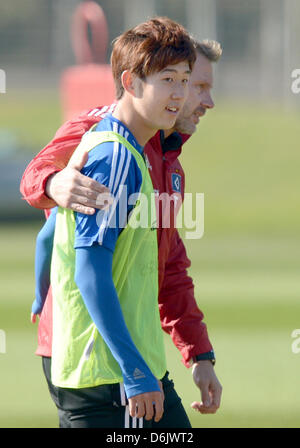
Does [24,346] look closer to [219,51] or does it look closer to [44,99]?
[219,51]

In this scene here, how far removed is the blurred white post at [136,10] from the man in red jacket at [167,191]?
37237 millimetres

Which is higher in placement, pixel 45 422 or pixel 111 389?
pixel 111 389

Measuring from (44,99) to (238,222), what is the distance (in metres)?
16.1

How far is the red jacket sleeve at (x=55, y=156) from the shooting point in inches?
159

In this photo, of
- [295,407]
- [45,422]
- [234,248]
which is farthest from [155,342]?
[234,248]

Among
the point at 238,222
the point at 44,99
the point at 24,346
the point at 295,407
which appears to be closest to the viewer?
the point at 295,407

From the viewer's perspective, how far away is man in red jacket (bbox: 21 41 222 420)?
3.77 m

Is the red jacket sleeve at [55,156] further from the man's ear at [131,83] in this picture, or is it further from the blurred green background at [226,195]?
the blurred green background at [226,195]

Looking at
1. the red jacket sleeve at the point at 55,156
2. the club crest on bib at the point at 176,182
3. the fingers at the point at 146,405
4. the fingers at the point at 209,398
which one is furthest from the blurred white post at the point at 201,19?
the fingers at the point at 146,405

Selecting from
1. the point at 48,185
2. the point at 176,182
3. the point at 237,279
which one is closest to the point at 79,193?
the point at 48,185

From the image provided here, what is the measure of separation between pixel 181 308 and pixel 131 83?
133 centimetres

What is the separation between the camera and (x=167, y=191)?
4.39m

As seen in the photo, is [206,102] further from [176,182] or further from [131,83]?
[131,83]

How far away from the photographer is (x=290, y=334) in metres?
11.7
